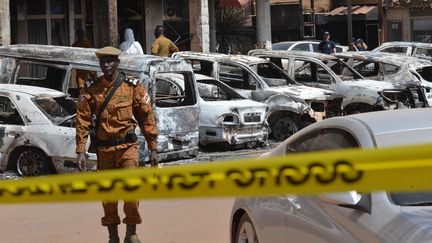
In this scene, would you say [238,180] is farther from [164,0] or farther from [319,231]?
[164,0]

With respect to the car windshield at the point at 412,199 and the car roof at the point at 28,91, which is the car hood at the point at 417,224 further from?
the car roof at the point at 28,91

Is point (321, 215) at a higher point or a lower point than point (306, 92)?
lower

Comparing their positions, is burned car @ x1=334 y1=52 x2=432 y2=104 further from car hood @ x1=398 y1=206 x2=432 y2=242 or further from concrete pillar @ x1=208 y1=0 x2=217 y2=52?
car hood @ x1=398 y1=206 x2=432 y2=242

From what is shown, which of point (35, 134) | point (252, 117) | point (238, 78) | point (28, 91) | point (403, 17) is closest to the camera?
point (35, 134)

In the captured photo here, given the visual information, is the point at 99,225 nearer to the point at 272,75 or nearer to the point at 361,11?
the point at 272,75

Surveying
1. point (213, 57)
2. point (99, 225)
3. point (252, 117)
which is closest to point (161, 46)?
point (213, 57)

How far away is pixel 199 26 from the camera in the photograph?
2214 cm

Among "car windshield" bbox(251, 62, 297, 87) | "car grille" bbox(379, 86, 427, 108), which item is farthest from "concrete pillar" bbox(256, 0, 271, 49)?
"car grille" bbox(379, 86, 427, 108)

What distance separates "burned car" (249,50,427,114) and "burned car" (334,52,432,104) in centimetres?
77

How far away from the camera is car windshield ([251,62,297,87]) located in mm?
15522

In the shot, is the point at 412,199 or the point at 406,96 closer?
the point at 412,199

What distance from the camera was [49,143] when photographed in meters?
10.5

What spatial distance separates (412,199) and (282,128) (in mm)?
10733

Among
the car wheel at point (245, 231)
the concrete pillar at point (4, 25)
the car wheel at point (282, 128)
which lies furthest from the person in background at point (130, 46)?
the car wheel at point (245, 231)
